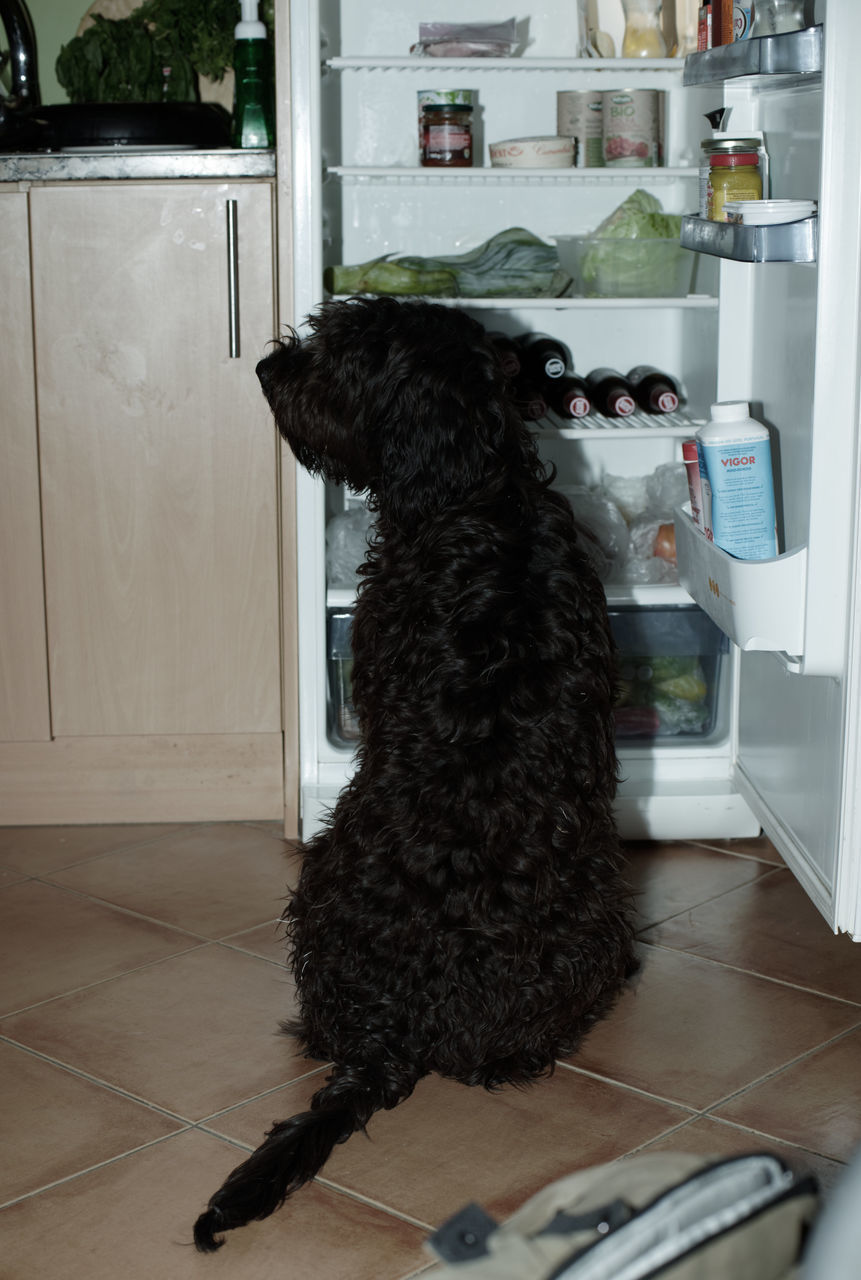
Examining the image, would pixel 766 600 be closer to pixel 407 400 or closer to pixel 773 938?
pixel 407 400

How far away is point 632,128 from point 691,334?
0.47 meters

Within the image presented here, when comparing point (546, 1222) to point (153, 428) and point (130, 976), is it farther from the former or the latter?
point (153, 428)

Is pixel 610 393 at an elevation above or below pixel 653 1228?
above

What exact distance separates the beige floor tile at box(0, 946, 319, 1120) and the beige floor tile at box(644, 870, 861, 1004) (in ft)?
2.39

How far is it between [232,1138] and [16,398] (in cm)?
163

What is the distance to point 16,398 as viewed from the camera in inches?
108

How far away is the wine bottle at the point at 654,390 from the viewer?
287 centimetres

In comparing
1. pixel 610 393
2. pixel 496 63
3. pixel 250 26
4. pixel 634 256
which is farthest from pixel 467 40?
pixel 610 393

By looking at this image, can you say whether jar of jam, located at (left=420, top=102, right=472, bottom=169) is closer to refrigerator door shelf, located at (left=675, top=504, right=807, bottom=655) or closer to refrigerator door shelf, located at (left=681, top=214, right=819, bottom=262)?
refrigerator door shelf, located at (left=681, top=214, right=819, bottom=262)

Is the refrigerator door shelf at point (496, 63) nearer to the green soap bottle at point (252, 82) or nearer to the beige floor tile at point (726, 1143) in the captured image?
the green soap bottle at point (252, 82)

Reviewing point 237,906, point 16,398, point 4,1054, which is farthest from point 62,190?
point 4,1054

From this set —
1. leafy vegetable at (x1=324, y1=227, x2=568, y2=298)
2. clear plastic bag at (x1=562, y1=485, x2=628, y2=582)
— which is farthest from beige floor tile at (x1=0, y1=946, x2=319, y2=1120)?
leafy vegetable at (x1=324, y1=227, x2=568, y2=298)

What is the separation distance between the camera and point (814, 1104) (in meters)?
1.85

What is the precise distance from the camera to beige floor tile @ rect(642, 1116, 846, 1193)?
1.70 m
